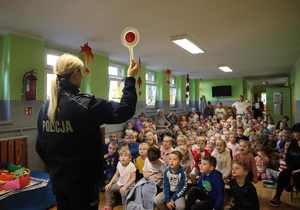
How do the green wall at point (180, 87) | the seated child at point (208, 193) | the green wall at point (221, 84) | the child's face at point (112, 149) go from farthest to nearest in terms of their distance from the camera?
the green wall at point (221, 84), the green wall at point (180, 87), the child's face at point (112, 149), the seated child at point (208, 193)

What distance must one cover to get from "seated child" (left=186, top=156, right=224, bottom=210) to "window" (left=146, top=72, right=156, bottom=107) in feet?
19.6

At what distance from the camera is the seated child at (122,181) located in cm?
299

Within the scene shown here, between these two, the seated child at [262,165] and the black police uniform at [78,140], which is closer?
the black police uniform at [78,140]

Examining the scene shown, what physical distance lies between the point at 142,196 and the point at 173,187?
425 mm

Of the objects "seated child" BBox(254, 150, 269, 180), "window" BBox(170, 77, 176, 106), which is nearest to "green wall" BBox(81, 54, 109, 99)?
"seated child" BBox(254, 150, 269, 180)

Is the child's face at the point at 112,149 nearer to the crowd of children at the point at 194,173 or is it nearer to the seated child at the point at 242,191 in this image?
the crowd of children at the point at 194,173

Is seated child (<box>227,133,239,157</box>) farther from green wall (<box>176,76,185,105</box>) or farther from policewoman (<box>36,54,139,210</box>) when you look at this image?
green wall (<box>176,76,185,105</box>)

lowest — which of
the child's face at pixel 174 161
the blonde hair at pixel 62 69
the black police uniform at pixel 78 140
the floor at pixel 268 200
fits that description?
the floor at pixel 268 200

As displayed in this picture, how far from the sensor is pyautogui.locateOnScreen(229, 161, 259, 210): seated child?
224 cm

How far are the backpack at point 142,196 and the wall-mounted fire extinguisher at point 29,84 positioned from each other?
249cm

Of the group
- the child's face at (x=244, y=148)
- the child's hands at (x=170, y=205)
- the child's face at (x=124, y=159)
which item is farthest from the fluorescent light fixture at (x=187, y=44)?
the child's hands at (x=170, y=205)

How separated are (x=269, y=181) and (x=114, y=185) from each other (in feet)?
8.75

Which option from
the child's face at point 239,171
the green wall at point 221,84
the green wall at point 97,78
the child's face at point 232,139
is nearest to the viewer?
the child's face at point 239,171

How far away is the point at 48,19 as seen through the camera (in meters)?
3.36
